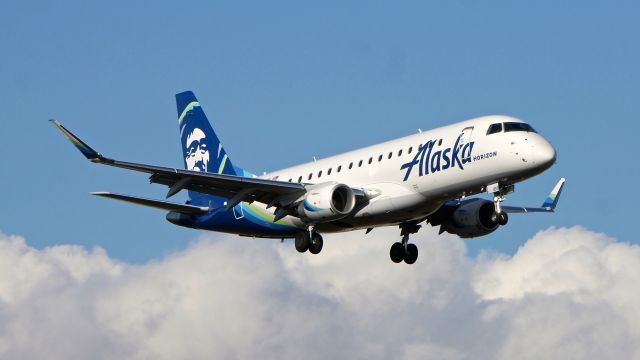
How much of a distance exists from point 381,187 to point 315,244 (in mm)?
3767

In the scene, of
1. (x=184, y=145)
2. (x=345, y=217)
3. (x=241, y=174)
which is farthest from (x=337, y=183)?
(x=184, y=145)

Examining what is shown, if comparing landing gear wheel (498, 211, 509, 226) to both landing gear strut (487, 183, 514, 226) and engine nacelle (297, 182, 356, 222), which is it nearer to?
landing gear strut (487, 183, 514, 226)

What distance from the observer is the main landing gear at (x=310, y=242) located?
60.6 m

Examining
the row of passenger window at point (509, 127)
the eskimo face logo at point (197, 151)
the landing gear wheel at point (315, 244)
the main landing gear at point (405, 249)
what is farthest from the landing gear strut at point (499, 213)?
the eskimo face logo at point (197, 151)

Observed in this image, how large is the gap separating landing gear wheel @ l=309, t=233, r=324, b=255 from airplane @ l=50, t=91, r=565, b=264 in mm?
41

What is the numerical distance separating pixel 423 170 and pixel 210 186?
858 cm

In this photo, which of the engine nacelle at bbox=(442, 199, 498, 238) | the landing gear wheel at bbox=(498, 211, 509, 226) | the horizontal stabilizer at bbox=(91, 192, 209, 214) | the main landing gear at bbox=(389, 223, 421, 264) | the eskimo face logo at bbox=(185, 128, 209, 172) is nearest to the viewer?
the landing gear wheel at bbox=(498, 211, 509, 226)

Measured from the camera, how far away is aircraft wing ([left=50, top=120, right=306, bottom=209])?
55.8m

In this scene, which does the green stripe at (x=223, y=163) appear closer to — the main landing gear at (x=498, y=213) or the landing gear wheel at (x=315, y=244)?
the landing gear wheel at (x=315, y=244)

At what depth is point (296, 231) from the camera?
6253 cm

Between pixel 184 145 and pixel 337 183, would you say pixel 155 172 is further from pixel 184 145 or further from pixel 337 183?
pixel 184 145

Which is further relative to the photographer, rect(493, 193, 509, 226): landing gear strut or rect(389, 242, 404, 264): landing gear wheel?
rect(389, 242, 404, 264): landing gear wheel

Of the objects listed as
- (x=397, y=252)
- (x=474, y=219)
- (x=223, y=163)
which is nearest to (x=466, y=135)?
(x=474, y=219)

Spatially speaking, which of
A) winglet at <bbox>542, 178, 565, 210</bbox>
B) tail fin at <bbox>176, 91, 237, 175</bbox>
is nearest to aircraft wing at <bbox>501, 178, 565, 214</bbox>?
winglet at <bbox>542, 178, 565, 210</bbox>
